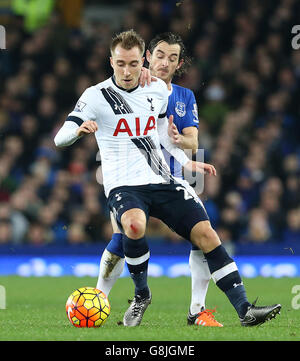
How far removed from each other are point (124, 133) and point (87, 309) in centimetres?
135

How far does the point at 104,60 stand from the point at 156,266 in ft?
14.0

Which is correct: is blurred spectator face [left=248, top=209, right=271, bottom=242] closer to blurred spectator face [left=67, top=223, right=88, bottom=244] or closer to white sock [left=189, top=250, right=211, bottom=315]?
blurred spectator face [left=67, top=223, right=88, bottom=244]

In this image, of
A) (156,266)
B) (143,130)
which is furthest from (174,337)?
(156,266)

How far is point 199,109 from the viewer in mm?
15500

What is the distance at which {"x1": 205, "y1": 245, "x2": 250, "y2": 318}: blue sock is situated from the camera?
676 cm

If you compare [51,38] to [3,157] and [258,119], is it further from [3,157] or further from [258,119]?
[258,119]

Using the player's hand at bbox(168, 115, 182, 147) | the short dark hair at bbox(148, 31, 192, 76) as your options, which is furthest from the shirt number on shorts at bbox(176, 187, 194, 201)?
the short dark hair at bbox(148, 31, 192, 76)

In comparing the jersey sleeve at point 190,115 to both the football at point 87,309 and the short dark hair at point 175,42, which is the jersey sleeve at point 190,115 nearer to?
the short dark hair at point 175,42

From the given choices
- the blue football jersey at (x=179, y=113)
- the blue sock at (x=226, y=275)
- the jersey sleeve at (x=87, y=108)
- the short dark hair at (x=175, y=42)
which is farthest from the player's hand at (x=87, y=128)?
the short dark hair at (x=175, y=42)

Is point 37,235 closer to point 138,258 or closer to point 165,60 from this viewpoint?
point 165,60

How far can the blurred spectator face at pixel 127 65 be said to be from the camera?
22.5ft

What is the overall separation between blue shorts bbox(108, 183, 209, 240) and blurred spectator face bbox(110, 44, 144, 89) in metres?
0.81

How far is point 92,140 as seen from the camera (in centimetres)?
1488

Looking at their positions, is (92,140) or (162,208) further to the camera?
(92,140)
